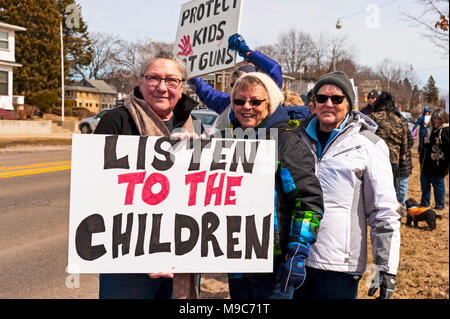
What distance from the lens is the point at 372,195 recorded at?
225 centimetres

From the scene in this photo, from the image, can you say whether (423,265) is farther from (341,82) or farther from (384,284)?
(341,82)

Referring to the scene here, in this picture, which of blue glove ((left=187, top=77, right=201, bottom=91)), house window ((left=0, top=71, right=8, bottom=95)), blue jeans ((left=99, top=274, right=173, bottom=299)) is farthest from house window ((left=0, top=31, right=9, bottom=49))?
blue jeans ((left=99, top=274, right=173, bottom=299))

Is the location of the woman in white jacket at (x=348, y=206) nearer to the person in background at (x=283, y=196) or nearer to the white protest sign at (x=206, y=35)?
the person in background at (x=283, y=196)

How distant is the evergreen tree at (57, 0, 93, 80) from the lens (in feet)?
7.70

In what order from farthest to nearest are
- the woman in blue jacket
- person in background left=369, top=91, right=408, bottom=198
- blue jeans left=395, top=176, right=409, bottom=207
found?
blue jeans left=395, top=176, right=409, bottom=207 < person in background left=369, top=91, right=408, bottom=198 < the woman in blue jacket

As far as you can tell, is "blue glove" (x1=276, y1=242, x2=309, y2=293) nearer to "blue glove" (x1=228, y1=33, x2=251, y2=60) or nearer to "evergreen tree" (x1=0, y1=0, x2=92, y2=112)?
"blue glove" (x1=228, y1=33, x2=251, y2=60)

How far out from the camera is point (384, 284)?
2.15m

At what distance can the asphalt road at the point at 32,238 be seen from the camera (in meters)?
3.21

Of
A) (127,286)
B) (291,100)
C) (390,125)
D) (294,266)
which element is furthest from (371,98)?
(127,286)

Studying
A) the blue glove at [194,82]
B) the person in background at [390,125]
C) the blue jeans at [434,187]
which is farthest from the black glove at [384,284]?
the blue jeans at [434,187]

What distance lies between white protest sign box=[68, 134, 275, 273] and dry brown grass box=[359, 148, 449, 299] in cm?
173

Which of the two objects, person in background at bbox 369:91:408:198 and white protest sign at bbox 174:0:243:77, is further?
person in background at bbox 369:91:408:198

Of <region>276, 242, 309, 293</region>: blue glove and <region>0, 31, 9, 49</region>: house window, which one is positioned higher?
<region>0, 31, 9, 49</region>: house window
